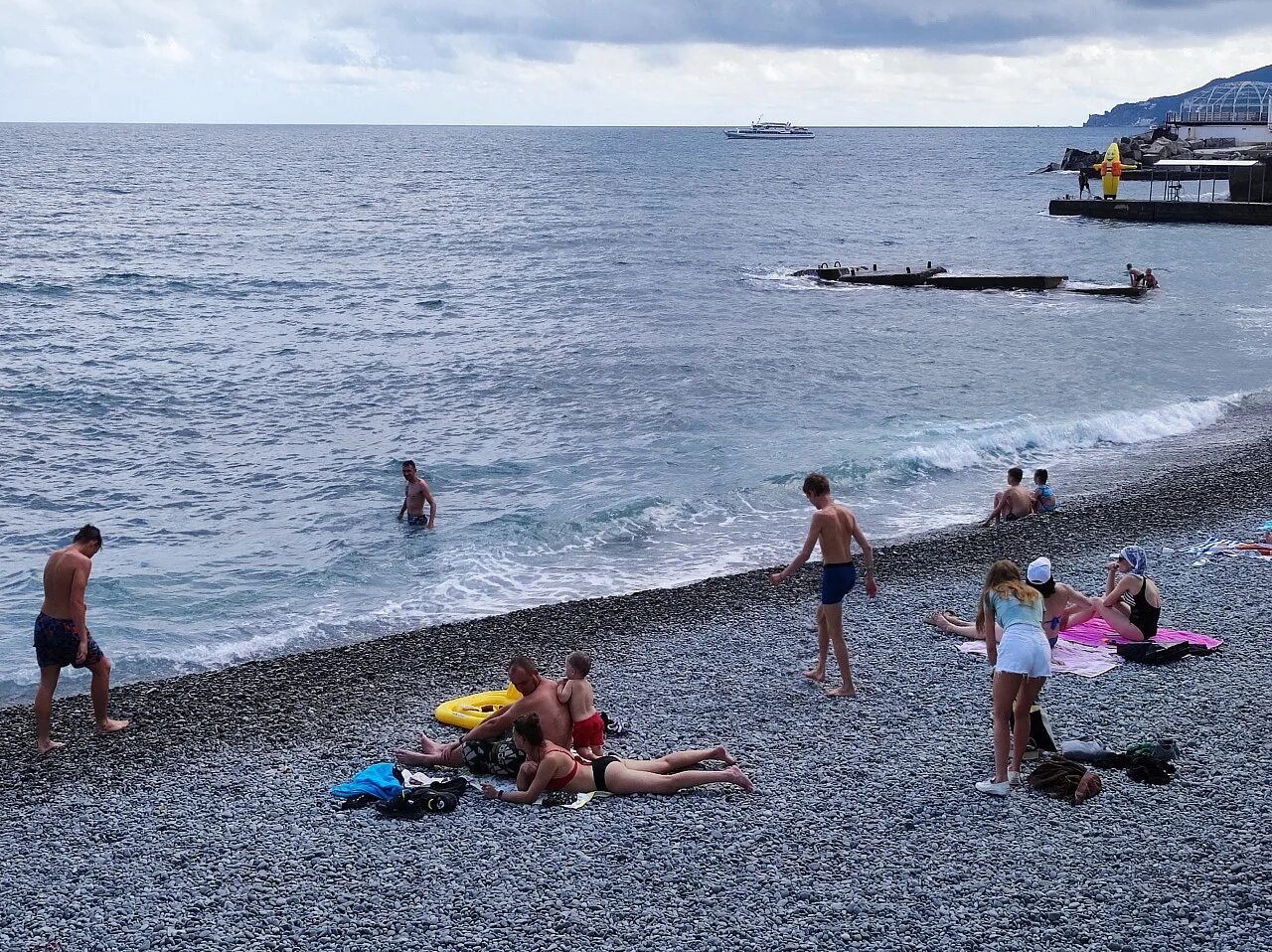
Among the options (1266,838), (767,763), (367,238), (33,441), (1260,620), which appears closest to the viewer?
(1266,838)

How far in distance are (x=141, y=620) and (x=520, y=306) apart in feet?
92.8

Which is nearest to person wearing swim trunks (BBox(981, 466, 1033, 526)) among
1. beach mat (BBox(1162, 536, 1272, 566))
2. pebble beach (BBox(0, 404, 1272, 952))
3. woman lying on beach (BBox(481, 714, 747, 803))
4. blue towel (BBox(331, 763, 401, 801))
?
beach mat (BBox(1162, 536, 1272, 566))

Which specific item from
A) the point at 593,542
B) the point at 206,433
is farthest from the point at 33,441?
the point at 593,542

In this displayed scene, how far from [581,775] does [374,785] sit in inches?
59.0

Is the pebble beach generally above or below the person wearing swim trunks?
below

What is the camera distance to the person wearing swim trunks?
16.7 meters

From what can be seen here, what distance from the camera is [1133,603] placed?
35.4 ft

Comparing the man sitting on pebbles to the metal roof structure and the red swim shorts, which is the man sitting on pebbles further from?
the metal roof structure

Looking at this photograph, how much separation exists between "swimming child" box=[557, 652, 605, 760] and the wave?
13.4 m

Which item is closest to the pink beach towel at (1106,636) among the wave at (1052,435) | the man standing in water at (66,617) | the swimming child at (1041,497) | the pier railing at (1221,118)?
the swimming child at (1041,497)

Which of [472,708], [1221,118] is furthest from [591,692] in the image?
[1221,118]

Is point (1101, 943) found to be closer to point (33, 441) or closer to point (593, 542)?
point (593, 542)

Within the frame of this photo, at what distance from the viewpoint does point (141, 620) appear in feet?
47.1

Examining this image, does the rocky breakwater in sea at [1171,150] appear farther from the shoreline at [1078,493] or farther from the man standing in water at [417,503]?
the man standing in water at [417,503]
